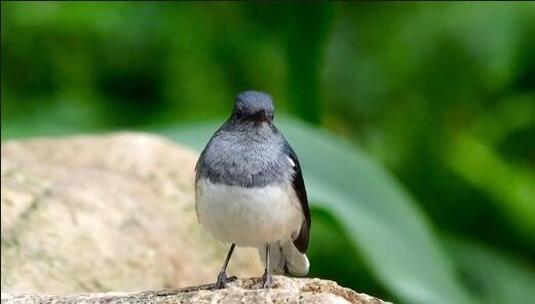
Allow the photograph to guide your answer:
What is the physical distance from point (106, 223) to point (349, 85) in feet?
8.35

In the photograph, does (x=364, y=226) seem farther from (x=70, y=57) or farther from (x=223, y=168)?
(x=70, y=57)

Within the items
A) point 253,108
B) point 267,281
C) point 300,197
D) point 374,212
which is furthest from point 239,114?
point 374,212

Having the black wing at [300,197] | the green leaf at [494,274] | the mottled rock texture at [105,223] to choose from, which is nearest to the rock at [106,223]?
the mottled rock texture at [105,223]

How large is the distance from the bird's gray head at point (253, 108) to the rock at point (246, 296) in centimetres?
41

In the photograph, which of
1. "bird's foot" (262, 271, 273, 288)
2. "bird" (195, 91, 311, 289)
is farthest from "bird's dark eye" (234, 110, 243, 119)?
"bird's foot" (262, 271, 273, 288)

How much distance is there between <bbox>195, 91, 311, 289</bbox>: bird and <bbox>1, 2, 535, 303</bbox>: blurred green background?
2.55 metres

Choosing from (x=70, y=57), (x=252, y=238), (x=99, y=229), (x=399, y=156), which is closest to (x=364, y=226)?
(x=99, y=229)

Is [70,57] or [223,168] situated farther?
[70,57]

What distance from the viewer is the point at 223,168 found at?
10.3 ft

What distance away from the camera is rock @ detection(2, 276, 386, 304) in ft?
9.53

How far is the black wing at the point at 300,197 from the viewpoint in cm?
327

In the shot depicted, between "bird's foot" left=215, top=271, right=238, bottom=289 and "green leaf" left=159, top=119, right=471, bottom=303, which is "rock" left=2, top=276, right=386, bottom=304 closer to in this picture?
"bird's foot" left=215, top=271, right=238, bottom=289

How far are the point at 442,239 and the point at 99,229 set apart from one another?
2.19 metres

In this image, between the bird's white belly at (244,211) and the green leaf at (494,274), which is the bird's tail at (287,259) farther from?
the green leaf at (494,274)
